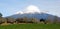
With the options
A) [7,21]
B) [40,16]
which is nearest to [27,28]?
[7,21]

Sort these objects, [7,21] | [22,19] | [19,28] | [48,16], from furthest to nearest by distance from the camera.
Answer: [48,16] → [22,19] → [7,21] → [19,28]

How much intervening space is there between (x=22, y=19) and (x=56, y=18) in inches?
155

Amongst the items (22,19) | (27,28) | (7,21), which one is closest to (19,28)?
(27,28)

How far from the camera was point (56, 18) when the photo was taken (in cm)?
1920

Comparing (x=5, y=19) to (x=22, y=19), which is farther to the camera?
(x=22, y=19)

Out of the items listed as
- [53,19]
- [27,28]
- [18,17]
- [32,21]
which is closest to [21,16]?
[18,17]

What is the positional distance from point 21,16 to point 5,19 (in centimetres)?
309

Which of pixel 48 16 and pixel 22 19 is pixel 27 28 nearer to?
pixel 22 19

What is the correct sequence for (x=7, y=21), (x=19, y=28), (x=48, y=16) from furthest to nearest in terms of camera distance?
(x=48, y=16) < (x=7, y=21) < (x=19, y=28)

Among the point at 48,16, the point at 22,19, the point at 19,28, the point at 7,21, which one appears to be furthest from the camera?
the point at 48,16

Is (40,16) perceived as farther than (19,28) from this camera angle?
Yes

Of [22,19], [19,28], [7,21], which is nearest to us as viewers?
[19,28]

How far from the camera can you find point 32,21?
1809 centimetres

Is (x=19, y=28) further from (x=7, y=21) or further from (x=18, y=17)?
(x=18, y=17)
